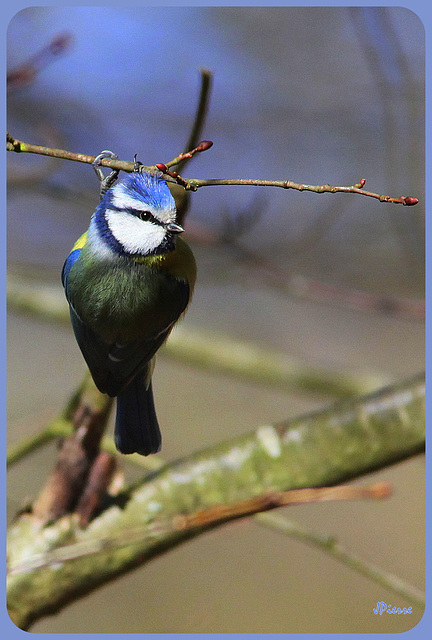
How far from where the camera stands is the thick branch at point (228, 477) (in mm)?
647

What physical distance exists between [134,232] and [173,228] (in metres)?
0.04

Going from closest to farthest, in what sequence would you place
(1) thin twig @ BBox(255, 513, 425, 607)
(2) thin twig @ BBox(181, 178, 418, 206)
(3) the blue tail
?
1. (2) thin twig @ BBox(181, 178, 418, 206)
2. (3) the blue tail
3. (1) thin twig @ BBox(255, 513, 425, 607)

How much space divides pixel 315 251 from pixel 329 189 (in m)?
0.69

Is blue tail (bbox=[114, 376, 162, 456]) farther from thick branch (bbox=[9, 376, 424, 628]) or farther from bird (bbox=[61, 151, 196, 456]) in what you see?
thick branch (bbox=[9, 376, 424, 628])

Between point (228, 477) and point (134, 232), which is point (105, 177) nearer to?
point (134, 232)

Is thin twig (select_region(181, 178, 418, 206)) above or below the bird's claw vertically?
above

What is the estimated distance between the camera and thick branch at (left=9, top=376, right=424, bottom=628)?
0.65m

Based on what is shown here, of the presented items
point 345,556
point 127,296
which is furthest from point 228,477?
point 127,296

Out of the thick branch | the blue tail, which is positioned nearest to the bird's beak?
the blue tail

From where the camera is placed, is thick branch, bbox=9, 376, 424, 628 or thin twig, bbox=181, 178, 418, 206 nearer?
thin twig, bbox=181, 178, 418, 206

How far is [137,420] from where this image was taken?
486 mm

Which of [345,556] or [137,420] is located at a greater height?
[137,420]

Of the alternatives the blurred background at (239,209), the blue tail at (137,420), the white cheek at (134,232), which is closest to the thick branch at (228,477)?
the blurred background at (239,209)

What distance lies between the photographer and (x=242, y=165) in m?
0.81
